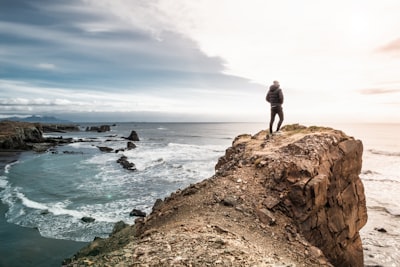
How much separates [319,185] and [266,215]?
2.68 m

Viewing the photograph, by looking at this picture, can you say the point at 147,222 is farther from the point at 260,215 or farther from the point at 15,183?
the point at 15,183

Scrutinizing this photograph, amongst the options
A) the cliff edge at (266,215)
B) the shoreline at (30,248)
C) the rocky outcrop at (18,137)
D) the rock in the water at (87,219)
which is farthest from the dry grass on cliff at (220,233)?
the rocky outcrop at (18,137)

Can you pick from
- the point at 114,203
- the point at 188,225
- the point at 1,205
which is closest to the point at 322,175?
the point at 188,225

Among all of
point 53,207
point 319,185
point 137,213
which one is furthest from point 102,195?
point 319,185

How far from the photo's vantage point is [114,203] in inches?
929

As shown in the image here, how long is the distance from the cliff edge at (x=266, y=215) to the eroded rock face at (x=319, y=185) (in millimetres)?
34

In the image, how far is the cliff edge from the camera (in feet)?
21.0

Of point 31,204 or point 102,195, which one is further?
point 102,195

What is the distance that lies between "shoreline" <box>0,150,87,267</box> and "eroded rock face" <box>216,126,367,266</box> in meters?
10.2

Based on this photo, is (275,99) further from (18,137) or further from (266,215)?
(18,137)

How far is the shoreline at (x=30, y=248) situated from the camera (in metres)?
14.6

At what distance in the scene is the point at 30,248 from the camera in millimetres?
15797

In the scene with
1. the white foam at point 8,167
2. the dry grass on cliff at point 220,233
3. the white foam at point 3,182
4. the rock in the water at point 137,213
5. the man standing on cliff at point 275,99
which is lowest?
the white foam at point 8,167

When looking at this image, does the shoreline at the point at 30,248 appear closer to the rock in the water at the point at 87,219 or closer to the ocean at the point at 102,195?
the ocean at the point at 102,195
